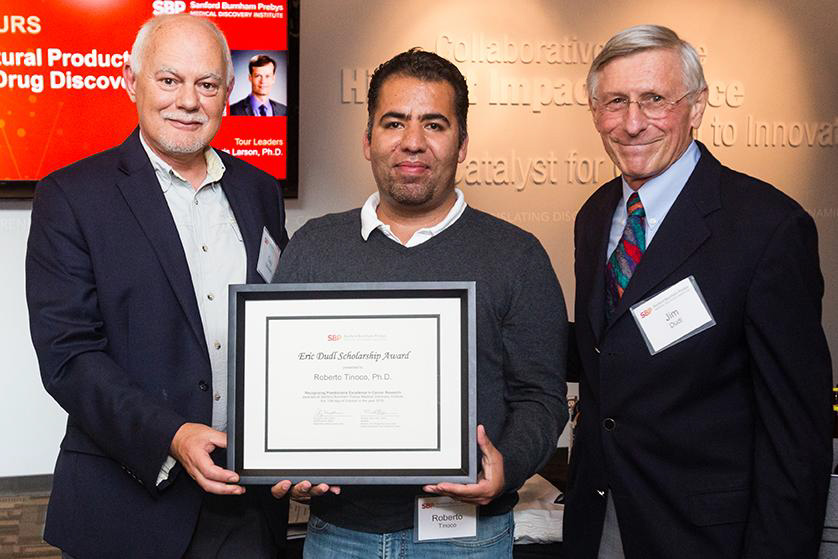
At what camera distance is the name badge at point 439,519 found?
185cm

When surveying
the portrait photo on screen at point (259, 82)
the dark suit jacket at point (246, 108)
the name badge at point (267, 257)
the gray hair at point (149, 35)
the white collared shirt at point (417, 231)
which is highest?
the portrait photo on screen at point (259, 82)

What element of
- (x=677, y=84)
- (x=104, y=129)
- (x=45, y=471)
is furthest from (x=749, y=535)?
(x=45, y=471)

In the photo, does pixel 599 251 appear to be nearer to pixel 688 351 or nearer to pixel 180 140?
pixel 688 351

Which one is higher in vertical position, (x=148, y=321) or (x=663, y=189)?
(x=663, y=189)

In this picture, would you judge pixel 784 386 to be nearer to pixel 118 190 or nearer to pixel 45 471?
pixel 118 190

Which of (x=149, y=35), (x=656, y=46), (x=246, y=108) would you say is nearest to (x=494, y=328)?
(x=656, y=46)

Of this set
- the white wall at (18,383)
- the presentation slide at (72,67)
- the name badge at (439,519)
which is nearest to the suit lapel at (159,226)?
the name badge at (439,519)

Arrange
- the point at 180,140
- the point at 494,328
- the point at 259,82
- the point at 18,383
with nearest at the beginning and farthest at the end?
1. the point at 494,328
2. the point at 180,140
3. the point at 259,82
4. the point at 18,383

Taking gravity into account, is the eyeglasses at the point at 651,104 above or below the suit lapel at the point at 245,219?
above

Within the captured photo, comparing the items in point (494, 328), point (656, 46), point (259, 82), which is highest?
point (259, 82)

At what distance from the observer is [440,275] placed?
1914mm

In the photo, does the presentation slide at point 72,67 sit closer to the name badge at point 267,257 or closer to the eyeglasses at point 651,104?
the name badge at point 267,257

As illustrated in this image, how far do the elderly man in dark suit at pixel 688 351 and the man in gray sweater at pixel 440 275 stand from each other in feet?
0.48

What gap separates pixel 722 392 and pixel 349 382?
746mm
